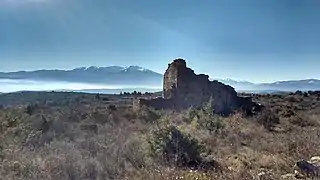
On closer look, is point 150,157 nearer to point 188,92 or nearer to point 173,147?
point 173,147

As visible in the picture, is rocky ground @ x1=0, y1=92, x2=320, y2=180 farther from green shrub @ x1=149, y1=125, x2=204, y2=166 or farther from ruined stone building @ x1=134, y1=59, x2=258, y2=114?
ruined stone building @ x1=134, y1=59, x2=258, y2=114

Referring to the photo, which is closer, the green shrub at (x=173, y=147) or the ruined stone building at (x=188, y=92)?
the green shrub at (x=173, y=147)

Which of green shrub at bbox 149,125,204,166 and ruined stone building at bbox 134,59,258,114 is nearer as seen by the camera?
green shrub at bbox 149,125,204,166

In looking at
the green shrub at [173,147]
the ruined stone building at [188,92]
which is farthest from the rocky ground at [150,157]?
the ruined stone building at [188,92]

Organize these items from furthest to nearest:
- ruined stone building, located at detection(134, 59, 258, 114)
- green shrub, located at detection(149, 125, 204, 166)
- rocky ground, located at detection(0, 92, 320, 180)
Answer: ruined stone building, located at detection(134, 59, 258, 114) < green shrub, located at detection(149, 125, 204, 166) < rocky ground, located at detection(0, 92, 320, 180)

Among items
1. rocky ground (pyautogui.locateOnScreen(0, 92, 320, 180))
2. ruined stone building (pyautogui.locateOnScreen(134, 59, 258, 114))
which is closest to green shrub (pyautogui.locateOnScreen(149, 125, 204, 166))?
rocky ground (pyautogui.locateOnScreen(0, 92, 320, 180))

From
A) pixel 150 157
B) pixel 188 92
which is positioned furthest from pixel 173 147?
pixel 188 92

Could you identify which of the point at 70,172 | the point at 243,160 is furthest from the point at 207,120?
the point at 70,172

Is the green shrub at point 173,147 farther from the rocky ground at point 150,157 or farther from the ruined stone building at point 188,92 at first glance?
the ruined stone building at point 188,92

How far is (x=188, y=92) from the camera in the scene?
4025 centimetres

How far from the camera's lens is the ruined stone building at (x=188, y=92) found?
3966 cm

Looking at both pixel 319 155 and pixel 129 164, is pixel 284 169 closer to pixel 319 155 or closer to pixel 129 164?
pixel 319 155

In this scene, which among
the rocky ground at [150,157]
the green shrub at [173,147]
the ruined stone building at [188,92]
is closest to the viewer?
the rocky ground at [150,157]

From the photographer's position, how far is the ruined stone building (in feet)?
130
